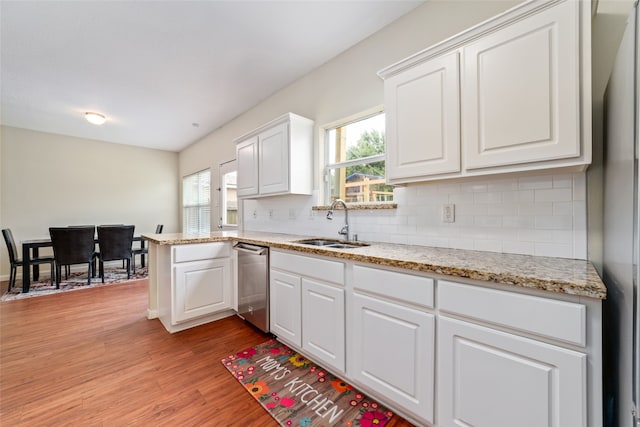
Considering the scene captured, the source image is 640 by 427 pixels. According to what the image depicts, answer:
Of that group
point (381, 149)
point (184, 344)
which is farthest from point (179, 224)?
point (381, 149)

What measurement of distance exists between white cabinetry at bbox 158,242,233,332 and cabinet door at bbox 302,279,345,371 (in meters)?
1.18

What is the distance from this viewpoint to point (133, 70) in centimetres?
284

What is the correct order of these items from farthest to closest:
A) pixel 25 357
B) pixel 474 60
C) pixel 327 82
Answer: pixel 327 82, pixel 25 357, pixel 474 60

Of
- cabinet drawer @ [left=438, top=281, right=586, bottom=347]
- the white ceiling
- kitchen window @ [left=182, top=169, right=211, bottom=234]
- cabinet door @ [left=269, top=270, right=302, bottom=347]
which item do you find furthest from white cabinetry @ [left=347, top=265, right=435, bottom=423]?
kitchen window @ [left=182, top=169, right=211, bottom=234]

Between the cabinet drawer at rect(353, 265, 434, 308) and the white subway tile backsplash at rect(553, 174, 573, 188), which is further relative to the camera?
the white subway tile backsplash at rect(553, 174, 573, 188)

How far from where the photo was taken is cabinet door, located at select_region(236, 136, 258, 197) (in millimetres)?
3146

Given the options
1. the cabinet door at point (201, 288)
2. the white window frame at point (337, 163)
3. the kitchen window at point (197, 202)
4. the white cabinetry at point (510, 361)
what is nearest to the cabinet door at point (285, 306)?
the cabinet door at point (201, 288)

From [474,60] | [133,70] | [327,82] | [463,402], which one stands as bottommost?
[463,402]

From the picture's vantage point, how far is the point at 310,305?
1.85m

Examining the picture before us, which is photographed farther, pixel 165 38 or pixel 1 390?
pixel 165 38

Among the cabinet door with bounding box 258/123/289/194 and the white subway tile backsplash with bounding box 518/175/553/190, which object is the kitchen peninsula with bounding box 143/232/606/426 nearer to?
the white subway tile backsplash with bounding box 518/175/553/190

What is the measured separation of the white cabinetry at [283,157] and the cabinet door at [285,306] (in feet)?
3.17

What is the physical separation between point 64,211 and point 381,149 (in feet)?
20.0

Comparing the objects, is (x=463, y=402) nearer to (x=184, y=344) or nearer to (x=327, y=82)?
(x=184, y=344)
